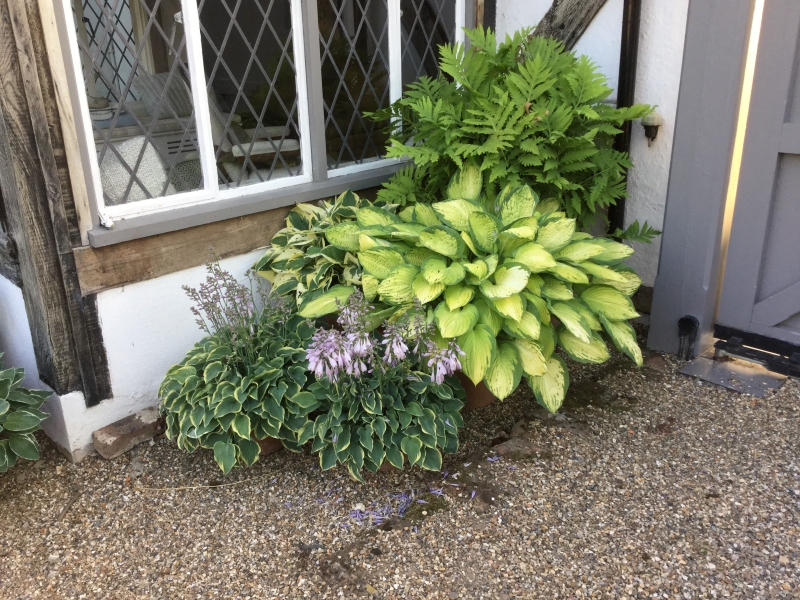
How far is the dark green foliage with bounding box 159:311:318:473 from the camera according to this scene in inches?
103

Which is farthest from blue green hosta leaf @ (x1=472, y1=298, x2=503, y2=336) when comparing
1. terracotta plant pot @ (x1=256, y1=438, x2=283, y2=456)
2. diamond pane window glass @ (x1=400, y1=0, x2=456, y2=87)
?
diamond pane window glass @ (x1=400, y1=0, x2=456, y2=87)

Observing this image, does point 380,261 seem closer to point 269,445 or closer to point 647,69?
point 269,445

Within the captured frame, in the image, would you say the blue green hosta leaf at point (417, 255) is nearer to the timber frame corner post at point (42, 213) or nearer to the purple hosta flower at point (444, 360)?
the purple hosta flower at point (444, 360)

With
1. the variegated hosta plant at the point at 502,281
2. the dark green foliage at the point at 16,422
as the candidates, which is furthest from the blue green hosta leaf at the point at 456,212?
the dark green foliage at the point at 16,422

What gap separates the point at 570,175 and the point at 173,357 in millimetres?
2193

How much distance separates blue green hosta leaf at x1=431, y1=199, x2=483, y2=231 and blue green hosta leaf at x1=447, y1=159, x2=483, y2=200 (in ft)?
0.81

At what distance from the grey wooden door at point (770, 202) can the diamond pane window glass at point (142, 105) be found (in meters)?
2.73

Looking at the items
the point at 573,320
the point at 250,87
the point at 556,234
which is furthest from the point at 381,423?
the point at 250,87

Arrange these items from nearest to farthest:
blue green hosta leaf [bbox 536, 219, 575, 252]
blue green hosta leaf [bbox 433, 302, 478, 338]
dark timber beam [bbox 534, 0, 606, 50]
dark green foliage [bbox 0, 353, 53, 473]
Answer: blue green hosta leaf [bbox 433, 302, 478, 338]
dark green foliage [bbox 0, 353, 53, 473]
blue green hosta leaf [bbox 536, 219, 575, 252]
dark timber beam [bbox 534, 0, 606, 50]

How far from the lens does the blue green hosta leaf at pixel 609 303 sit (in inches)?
116

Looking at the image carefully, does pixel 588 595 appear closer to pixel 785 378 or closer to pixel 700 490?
pixel 700 490

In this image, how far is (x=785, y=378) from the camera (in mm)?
3432

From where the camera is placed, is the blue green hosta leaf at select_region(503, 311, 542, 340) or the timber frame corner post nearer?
the timber frame corner post

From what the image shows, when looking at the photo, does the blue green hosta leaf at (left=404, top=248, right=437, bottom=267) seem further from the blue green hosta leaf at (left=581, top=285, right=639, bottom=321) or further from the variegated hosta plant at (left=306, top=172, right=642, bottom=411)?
the blue green hosta leaf at (left=581, top=285, right=639, bottom=321)
